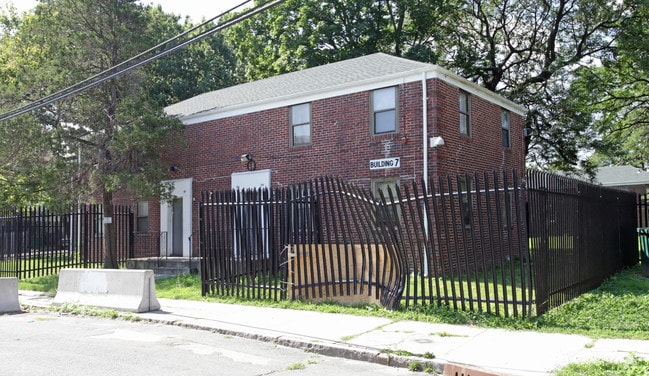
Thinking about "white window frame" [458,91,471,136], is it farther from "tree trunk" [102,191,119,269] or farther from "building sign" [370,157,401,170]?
"tree trunk" [102,191,119,269]

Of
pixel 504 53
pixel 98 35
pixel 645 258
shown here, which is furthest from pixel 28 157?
pixel 504 53

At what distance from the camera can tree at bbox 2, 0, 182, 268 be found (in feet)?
57.4

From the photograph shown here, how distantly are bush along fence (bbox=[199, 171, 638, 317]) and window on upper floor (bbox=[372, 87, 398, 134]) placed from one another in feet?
14.4

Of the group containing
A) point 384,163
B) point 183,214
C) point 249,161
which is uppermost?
point 249,161

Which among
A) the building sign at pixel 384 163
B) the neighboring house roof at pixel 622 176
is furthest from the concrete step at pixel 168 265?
the neighboring house roof at pixel 622 176

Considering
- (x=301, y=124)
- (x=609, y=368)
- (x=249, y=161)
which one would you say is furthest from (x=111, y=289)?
(x=609, y=368)

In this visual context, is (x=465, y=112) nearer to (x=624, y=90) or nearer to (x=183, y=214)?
(x=183, y=214)

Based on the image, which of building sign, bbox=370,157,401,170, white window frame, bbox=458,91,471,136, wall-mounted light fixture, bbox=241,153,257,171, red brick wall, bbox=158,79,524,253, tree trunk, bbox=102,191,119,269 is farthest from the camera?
tree trunk, bbox=102,191,119,269

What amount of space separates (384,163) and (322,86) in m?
3.17

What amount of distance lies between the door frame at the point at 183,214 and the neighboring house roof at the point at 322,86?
2.25 meters

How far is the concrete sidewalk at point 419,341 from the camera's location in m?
6.46

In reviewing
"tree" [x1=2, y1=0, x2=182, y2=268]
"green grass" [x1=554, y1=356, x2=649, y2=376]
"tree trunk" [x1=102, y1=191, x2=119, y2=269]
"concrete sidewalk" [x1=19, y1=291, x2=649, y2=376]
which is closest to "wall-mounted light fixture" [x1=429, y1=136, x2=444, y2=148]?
"concrete sidewalk" [x1=19, y1=291, x2=649, y2=376]

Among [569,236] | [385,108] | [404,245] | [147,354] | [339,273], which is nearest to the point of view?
[147,354]

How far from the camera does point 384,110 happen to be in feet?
50.1
